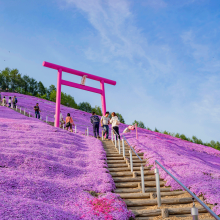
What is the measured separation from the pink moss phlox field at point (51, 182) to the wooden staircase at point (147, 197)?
51cm

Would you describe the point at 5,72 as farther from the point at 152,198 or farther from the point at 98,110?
the point at 152,198

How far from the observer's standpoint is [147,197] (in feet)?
25.1

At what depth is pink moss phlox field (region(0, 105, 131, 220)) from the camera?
5238mm

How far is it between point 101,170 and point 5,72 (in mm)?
96698

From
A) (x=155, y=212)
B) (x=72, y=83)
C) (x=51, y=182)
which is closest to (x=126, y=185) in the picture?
(x=155, y=212)

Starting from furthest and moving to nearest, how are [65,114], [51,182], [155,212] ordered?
[65,114]
[51,182]
[155,212]

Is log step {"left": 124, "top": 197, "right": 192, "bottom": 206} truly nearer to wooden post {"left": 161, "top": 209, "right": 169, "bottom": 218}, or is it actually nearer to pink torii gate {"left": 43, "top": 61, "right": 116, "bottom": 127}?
wooden post {"left": 161, "top": 209, "right": 169, "bottom": 218}

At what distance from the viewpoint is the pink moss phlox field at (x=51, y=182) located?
17.2 feet

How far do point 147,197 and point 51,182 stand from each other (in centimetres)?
343

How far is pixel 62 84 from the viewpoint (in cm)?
2152

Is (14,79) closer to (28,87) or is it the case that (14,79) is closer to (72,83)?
(28,87)

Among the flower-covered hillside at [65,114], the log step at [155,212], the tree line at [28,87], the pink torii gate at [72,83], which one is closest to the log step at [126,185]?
the log step at [155,212]

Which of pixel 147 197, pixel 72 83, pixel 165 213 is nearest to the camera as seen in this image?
pixel 165 213

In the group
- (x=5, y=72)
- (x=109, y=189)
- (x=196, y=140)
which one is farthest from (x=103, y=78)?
(x=5, y=72)
